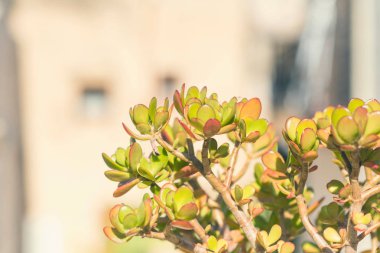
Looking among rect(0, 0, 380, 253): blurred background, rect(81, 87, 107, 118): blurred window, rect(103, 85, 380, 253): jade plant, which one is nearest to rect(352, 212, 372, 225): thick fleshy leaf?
rect(103, 85, 380, 253): jade plant

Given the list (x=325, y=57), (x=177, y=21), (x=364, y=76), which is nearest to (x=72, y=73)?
(x=177, y=21)

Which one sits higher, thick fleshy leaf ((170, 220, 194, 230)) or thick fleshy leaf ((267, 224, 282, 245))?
thick fleshy leaf ((170, 220, 194, 230))

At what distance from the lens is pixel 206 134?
0.56m

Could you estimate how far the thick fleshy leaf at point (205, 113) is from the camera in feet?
1.81

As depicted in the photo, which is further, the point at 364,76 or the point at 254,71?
the point at 254,71

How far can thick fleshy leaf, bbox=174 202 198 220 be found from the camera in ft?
1.89

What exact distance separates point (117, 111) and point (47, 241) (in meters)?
1.61

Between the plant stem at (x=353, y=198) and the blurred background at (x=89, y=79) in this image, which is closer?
Answer: the plant stem at (x=353, y=198)

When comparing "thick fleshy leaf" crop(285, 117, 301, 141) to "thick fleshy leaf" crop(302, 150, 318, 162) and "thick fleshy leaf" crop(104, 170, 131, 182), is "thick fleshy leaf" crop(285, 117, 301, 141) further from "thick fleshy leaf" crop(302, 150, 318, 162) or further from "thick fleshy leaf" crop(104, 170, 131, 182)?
"thick fleshy leaf" crop(104, 170, 131, 182)

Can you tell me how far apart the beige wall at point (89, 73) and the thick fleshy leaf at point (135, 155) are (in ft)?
18.3

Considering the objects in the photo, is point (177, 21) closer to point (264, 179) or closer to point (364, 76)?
point (364, 76)

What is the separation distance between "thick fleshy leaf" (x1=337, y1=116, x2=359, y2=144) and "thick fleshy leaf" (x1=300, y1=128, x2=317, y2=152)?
5 cm

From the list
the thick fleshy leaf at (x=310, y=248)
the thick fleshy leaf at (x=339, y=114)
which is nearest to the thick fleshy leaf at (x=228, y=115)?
the thick fleshy leaf at (x=339, y=114)

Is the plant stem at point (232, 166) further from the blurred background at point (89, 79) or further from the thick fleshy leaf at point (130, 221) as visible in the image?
the blurred background at point (89, 79)
